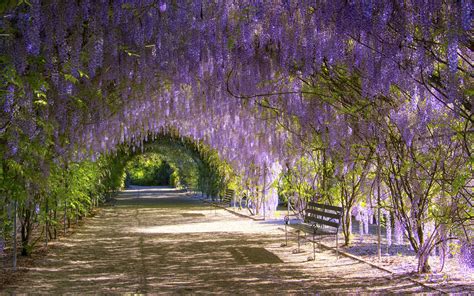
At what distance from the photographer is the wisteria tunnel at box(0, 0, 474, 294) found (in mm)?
4195

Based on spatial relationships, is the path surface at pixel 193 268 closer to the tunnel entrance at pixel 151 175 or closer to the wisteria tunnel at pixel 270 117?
the wisteria tunnel at pixel 270 117

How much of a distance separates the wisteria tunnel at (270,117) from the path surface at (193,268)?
33mm

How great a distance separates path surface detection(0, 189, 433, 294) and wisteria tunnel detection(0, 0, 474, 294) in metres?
0.03

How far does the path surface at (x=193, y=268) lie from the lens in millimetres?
4844

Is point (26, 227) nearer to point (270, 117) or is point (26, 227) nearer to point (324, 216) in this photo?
point (324, 216)

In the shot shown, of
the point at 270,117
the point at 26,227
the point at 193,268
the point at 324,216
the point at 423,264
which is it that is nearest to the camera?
the point at 423,264

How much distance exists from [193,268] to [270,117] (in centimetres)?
350

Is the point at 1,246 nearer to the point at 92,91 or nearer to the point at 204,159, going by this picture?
the point at 92,91

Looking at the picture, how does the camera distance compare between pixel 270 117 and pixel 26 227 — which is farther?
pixel 270 117

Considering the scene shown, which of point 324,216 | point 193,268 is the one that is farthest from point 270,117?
point 193,268

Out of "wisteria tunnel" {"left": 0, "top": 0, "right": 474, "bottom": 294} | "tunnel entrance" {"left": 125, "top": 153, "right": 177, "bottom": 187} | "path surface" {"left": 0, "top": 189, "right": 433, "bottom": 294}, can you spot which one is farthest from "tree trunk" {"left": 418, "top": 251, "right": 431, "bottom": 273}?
"tunnel entrance" {"left": 125, "top": 153, "right": 177, "bottom": 187}

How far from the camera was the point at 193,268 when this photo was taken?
5.88m

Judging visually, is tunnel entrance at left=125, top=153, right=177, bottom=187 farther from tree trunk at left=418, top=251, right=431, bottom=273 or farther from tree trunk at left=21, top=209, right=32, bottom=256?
tree trunk at left=418, top=251, right=431, bottom=273

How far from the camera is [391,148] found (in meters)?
5.91
